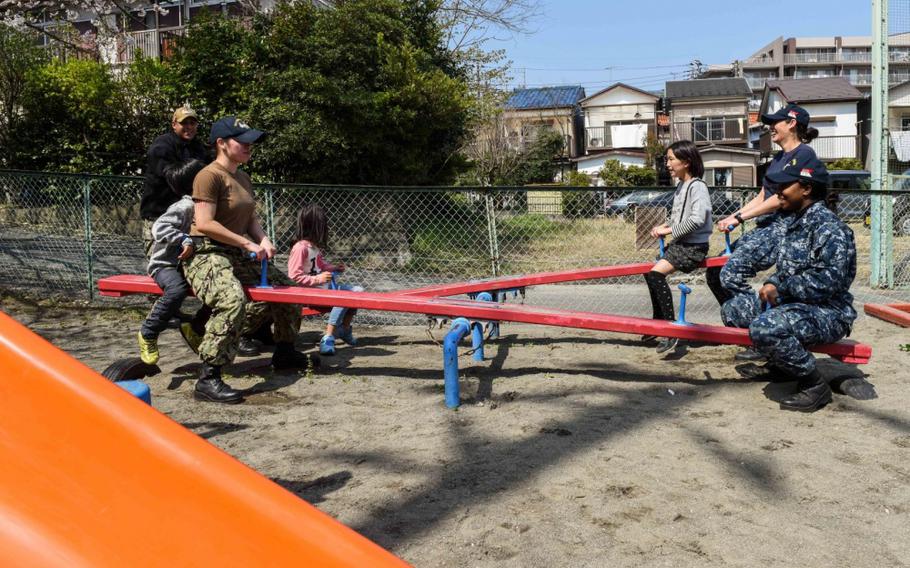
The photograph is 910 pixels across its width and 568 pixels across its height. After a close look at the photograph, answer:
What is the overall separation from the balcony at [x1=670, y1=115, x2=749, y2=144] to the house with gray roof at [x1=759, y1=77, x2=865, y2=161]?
178 centimetres

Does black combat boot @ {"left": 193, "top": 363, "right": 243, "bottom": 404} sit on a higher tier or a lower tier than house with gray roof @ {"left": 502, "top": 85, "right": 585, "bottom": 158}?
lower

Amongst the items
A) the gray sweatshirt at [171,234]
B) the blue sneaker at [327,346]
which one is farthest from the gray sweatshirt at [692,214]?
the gray sweatshirt at [171,234]

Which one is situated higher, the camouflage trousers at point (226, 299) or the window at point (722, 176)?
the window at point (722, 176)

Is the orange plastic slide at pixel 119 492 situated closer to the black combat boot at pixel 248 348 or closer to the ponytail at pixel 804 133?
the black combat boot at pixel 248 348

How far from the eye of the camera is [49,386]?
65.5 inches

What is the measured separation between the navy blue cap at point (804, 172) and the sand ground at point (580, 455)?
49.8 inches

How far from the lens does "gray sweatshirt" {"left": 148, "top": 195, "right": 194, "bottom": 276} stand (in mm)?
4637

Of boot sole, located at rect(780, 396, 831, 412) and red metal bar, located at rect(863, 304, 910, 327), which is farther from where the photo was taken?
red metal bar, located at rect(863, 304, 910, 327)

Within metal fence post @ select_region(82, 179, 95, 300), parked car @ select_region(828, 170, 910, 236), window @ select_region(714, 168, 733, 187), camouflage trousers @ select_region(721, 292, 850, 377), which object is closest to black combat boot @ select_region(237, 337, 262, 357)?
metal fence post @ select_region(82, 179, 95, 300)

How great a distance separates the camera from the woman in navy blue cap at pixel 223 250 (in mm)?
4395

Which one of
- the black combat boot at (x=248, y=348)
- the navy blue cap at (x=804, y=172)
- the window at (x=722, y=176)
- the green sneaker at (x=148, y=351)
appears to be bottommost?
the black combat boot at (x=248, y=348)

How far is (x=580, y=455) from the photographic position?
11.3ft

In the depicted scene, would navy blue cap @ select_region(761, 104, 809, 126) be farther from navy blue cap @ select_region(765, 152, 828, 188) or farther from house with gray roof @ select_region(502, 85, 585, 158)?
house with gray roof @ select_region(502, 85, 585, 158)

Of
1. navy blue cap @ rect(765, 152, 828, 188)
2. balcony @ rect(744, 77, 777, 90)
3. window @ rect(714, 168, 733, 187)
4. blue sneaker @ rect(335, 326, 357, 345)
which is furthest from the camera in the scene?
balcony @ rect(744, 77, 777, 90)
